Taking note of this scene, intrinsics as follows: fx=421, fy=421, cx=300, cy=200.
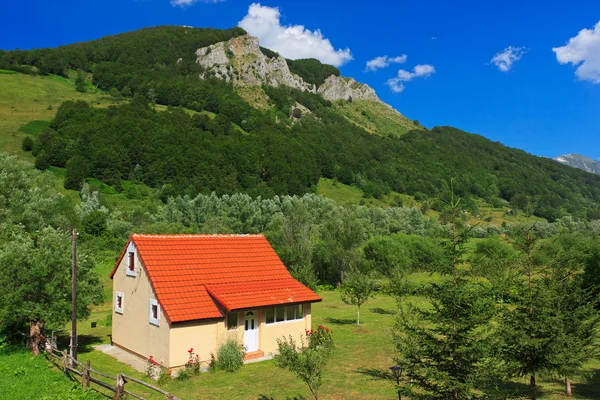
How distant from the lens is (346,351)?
77.9 ft

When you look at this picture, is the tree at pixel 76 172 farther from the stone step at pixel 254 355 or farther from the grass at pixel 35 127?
the stone step at pixel 254 355

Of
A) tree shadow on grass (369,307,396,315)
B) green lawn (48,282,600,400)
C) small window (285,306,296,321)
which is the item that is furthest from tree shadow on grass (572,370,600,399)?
tree shadow on grass (369,307,396,315)

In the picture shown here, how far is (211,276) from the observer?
902 inches

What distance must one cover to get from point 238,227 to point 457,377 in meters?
56.9

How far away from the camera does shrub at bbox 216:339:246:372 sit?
2004cm

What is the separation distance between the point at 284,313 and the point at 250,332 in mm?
2155

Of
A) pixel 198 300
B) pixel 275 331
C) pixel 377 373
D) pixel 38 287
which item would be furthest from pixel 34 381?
pixel 377 373

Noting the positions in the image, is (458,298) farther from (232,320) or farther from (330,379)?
(232,320)

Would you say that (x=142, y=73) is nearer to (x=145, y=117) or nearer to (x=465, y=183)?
(x=145, y=117)

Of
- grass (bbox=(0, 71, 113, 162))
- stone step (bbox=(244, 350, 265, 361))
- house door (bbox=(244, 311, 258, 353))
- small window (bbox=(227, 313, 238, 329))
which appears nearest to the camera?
small window (bbox=(227, 313, 238, 329))

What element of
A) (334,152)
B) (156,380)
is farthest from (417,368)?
(334,152)

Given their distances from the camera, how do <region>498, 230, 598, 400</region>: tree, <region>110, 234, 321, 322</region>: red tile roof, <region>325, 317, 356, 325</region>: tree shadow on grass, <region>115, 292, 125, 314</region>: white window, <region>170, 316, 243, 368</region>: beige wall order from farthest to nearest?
<region>325, 317, 356, 325</region>: tree shadow on grass < <region>115, 292, 125, 314</region>: white window < <region>110, 234, 321, 322</region>: red tile roof < <region>170, 316, 243, 368</region>: beige wall < <region>498, 230, 598, 400</region>: tree

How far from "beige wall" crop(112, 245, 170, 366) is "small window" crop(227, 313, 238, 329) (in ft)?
10.2

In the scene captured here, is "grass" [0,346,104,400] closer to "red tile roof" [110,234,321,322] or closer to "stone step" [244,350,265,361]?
"red tile roof" [110,234,321,322]
